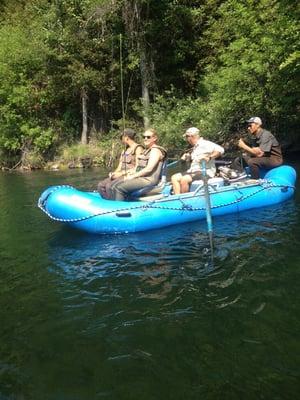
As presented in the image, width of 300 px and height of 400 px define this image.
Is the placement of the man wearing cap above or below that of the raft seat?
above

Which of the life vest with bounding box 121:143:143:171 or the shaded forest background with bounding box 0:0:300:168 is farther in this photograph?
the shaded forest background with bounding box 0:0:300:168

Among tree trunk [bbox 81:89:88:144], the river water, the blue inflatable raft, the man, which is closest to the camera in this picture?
the river water

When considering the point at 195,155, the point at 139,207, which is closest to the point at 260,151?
the point at 195,155

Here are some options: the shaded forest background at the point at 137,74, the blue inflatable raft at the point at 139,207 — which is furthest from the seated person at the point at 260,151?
the shaded forest background at the point at 137,74

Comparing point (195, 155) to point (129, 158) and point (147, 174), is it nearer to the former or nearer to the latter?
point (147, 174)

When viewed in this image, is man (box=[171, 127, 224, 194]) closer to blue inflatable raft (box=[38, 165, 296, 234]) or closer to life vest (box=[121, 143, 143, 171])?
blue inflatable raft (box=[38, 165, 296, 234])

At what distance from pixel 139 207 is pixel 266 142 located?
325 cm

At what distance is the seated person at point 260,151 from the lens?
9.48 meters

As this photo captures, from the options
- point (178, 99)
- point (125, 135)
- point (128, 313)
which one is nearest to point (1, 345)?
point (128, 313)

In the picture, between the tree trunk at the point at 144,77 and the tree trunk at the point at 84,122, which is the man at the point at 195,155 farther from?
the tree trunk at the point at 84,122

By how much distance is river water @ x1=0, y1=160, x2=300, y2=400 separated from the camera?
3.56 m

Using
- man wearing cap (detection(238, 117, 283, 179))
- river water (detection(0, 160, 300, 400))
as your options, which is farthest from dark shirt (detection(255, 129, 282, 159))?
river water (detection(0, 160, 300, 400))

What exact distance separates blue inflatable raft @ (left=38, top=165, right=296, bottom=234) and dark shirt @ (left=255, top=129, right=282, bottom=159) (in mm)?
1211

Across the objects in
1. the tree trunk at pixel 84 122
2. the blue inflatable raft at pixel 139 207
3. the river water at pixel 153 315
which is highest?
the tree trunk at pixel 84 122
